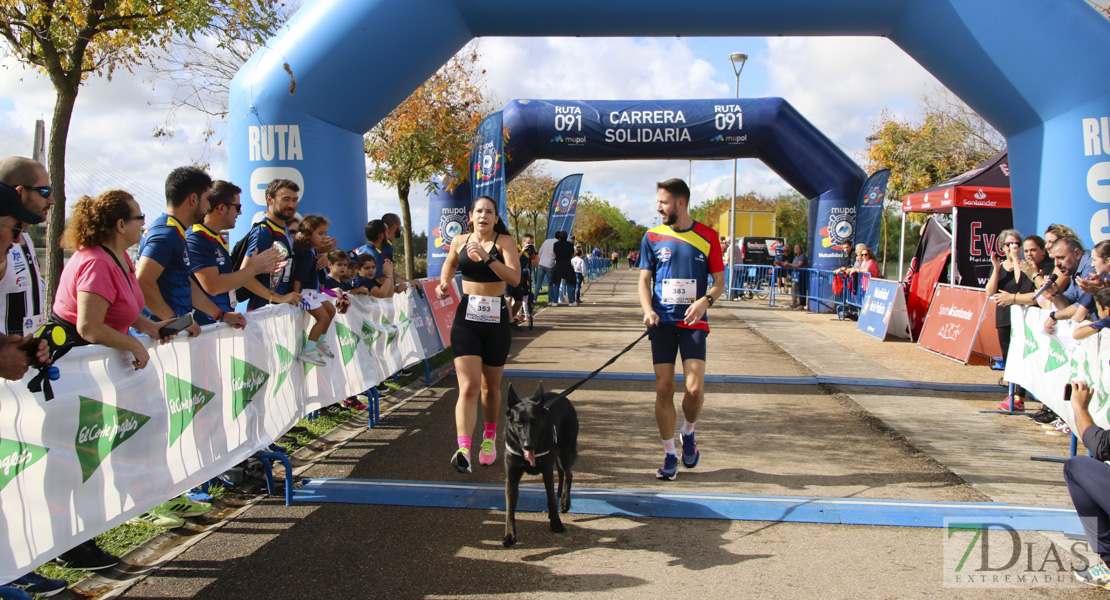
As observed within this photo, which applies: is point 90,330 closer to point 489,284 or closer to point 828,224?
point 489,284

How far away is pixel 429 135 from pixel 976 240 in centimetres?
1017

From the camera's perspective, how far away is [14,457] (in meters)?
2.51

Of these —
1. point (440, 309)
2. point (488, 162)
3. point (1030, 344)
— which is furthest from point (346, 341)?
point (488, 162)

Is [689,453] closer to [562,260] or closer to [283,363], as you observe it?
[283,363]

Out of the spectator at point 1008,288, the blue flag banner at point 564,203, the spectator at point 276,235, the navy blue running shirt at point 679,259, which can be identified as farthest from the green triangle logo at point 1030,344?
the blue flag banner at point 564,203

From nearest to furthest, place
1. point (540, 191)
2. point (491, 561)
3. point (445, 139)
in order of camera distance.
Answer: point (491, 561)
point (445, 139)
point (540, 191)

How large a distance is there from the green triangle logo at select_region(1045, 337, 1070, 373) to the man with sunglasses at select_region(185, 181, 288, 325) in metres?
5.84

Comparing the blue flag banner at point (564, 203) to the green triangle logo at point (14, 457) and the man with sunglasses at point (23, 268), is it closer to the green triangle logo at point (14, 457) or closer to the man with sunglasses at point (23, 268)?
the man with sunglasses at point (23, 268)

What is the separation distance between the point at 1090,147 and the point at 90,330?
824 cm

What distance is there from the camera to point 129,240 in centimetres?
340

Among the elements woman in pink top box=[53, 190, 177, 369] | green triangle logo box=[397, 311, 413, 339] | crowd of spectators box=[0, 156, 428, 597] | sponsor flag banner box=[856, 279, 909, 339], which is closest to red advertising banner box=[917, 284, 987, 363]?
sponsor flag banner box=[856, 279, 909, 339]

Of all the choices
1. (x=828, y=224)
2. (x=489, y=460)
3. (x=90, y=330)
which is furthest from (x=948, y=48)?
(x=828, y=224)

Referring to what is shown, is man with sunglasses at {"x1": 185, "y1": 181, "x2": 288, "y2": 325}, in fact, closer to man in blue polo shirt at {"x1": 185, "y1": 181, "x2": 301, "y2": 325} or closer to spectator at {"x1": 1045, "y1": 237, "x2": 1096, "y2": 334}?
man in blue polo shirt at {"x1": 185, "y1": 181, "x2": 301, "y2": 325}

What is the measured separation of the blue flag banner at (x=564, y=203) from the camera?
21125 mm
